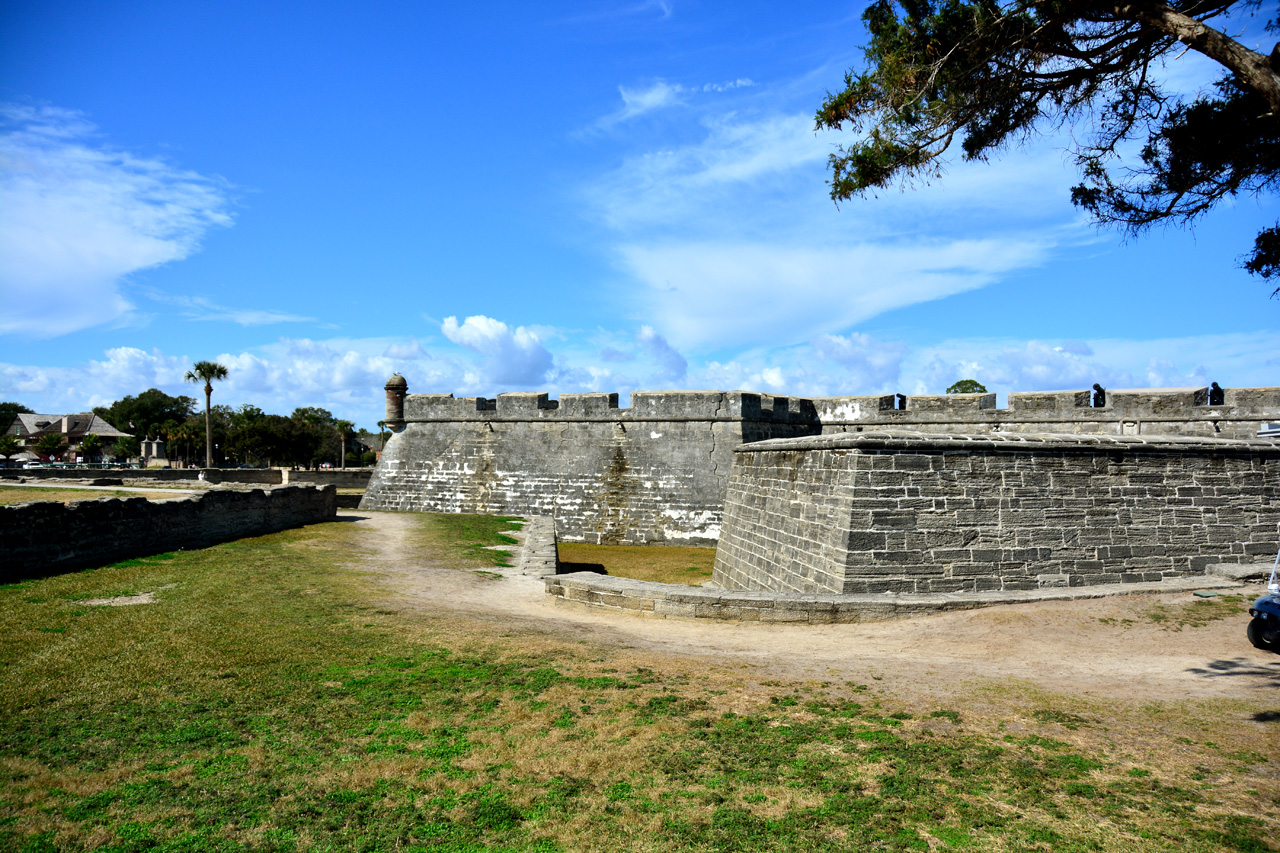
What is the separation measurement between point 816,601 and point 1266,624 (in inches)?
155

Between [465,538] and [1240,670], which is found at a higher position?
[1240,670]

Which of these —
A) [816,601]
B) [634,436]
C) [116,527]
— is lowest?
[816,601]

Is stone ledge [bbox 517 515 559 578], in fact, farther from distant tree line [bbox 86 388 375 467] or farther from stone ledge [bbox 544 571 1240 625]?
distant tree line [bbox 86 388 375 467]

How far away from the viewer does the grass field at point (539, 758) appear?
10.0ft

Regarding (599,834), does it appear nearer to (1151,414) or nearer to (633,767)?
(633,767)

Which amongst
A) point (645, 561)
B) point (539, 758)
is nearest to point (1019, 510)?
point (539, 758)

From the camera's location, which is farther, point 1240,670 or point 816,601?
point 816,601

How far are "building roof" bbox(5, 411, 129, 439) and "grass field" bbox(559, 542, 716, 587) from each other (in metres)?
66.8

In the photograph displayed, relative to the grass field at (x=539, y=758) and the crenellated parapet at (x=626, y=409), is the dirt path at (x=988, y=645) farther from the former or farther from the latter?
the crenellated parapet at (x=626, y=409)

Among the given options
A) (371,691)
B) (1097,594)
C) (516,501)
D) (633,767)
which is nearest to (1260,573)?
(1097,594)

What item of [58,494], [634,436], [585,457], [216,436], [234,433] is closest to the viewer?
[58,494]

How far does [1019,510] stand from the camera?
836cm

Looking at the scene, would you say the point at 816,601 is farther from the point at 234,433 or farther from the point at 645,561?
the point at 234,433

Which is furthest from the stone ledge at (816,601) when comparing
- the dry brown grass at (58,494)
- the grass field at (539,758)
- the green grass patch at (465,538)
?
the dry brown grass at (58,494)
